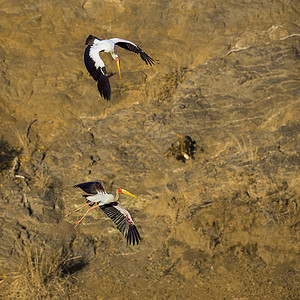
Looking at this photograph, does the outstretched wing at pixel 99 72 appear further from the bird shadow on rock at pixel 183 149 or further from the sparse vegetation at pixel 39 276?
the bird shadow on rock at pixel 183 149

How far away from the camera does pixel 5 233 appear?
6.53m

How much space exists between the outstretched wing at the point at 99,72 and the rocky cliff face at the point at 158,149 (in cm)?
324

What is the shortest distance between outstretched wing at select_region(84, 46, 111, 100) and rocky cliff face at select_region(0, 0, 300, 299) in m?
3.24

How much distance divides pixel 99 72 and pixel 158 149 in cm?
343

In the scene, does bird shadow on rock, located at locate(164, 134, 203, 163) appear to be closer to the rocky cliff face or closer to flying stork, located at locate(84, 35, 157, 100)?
the rocky cliff face

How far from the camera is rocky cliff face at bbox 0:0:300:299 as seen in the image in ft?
21.5

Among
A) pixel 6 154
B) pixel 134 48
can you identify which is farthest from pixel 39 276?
pixel 134 48

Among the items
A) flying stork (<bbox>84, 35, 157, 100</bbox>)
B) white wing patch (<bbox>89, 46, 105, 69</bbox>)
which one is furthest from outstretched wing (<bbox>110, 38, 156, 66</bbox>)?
white wing patch (<bbox>89, 46, 105, 69</bbox>)

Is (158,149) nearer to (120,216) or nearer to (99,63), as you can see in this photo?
(120,216)

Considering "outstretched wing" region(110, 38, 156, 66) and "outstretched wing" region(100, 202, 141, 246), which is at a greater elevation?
"outstretched wing" region(110, 38, 156, 66)

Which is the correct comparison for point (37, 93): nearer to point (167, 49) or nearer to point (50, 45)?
point (50, 45)

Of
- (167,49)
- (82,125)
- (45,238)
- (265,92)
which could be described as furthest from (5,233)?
(265,92)

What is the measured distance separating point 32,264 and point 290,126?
480 cm

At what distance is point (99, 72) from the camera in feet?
13.2
